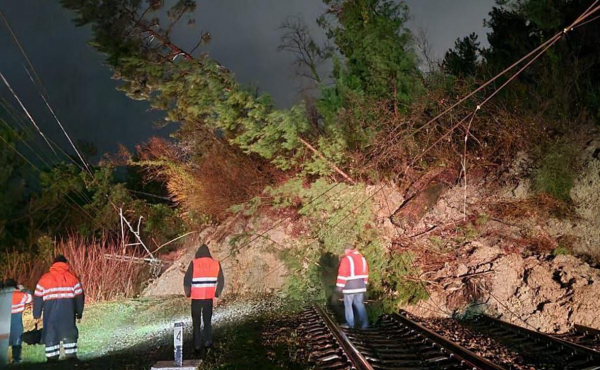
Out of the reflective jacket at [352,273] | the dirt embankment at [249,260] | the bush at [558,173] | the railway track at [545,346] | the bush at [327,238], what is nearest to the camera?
the railway track at [545,346]

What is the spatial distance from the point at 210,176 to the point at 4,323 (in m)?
15.3

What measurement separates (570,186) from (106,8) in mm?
16757

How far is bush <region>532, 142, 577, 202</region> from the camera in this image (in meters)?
16.1

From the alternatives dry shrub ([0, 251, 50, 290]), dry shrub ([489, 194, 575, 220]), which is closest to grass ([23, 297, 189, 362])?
dry shrub ([0, 251, 50, 290])

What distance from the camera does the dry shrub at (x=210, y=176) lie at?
78.5 feet

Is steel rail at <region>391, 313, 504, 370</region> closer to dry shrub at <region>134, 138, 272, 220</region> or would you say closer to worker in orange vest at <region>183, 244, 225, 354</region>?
worker in orange vest at <region>183, 244, 225, 354</region>

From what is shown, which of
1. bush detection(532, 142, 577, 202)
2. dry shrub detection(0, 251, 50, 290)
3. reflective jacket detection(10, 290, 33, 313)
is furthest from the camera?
dry shrub detection(0, 251, 50, 290)

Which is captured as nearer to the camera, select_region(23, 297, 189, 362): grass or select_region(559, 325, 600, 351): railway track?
select_region(559, 325, 600, 351): railway track

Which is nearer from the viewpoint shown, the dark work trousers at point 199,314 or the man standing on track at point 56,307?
the man standing on track at point 56,307

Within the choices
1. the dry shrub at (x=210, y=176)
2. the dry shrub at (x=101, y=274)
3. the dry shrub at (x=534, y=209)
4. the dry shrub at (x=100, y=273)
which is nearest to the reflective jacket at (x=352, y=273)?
the dry shrub at (x=534, y=209)

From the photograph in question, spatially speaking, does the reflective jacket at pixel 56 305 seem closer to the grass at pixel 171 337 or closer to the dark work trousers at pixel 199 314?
the grass at pixel 171 337

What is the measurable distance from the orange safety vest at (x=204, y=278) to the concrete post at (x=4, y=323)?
3428 millimetres

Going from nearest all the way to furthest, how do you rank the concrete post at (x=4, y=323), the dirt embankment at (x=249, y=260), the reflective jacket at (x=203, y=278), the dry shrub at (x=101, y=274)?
the concrete post at (x=4, y=323), the reflective jacket at (x=203, y=278), the dirt embankment at (x=249, y=260), the dry shrub at (x=101, y=274)

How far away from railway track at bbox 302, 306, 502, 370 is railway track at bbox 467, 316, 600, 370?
1323 millimetres
